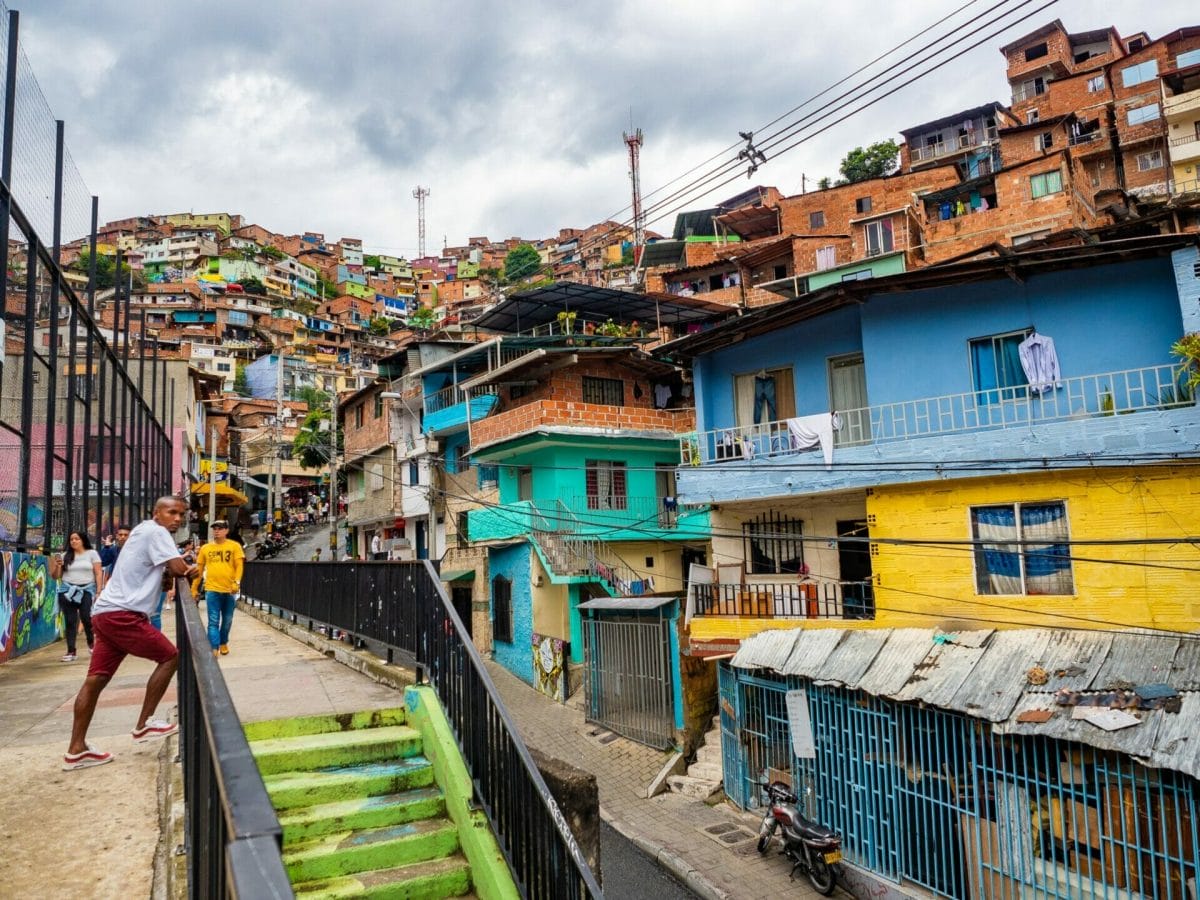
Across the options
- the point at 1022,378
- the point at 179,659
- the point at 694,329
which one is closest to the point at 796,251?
the point at 694,329

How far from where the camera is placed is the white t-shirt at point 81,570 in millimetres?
9578

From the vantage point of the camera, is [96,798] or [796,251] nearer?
[96,798]

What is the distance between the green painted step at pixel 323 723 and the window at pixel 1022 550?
1001 cm

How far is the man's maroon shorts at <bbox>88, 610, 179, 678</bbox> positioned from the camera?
5051 mm

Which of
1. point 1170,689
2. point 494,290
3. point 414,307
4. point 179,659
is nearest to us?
point 179,659

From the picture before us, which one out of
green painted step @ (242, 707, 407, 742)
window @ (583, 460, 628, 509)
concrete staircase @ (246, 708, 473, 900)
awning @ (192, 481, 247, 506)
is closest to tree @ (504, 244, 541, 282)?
awning @ (192, 481, 247, 506)

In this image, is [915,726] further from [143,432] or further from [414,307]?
[414,307]

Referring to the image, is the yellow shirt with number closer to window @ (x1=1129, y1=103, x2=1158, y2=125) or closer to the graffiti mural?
the graffiti mural

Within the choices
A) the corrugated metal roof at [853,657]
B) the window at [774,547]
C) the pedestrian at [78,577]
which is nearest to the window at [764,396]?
the window at [774,547]

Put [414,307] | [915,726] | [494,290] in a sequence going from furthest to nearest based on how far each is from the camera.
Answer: [414,307]
[494,290]
[915,726]

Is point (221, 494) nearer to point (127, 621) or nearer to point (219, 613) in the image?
point (219, 613)

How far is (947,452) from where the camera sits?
13.3 m

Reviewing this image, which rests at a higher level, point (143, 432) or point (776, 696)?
point (143, 432)

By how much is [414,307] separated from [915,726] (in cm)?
10883
